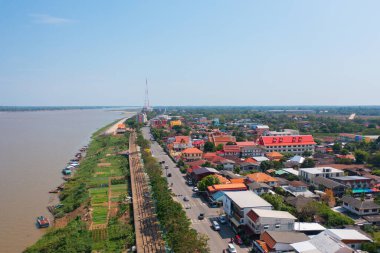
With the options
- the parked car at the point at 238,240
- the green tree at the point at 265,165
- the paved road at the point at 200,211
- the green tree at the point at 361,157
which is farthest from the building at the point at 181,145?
the parked car at the point at 238,240

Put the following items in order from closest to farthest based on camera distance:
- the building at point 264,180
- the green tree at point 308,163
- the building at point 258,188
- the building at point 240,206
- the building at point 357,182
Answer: the building at point 240,206 < the building at point 258,188 < the building at point 357,182 < the building at point 264,180 < the green tree at point 308,163

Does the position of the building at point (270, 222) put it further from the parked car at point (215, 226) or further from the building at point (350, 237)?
the parked car at point (215, 226)

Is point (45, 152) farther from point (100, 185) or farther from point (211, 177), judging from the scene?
point (211, 177)

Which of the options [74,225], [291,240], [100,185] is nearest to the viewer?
[291,240]

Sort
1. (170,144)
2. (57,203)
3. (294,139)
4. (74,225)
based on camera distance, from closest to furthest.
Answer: (74,225), (57,203), (294,139), (170,144)

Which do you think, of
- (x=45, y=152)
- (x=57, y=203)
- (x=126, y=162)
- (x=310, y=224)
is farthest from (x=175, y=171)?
(x=45, y=152)
